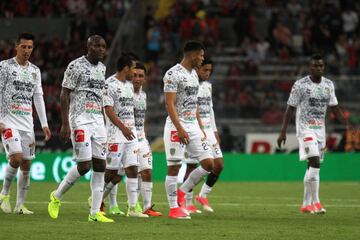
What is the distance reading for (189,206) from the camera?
17953 mm

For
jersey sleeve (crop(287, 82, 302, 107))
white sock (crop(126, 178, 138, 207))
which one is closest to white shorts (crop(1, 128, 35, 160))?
white sock (crop(126, 178, 138, 207))

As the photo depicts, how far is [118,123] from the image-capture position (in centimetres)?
1506

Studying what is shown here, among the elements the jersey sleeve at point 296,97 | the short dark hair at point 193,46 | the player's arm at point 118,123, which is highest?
the short dark hair at point 193,46

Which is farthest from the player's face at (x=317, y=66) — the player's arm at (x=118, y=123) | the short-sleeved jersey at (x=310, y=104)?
the player's arm at (x=118, y=123)

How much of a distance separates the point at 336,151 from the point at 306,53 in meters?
6.18

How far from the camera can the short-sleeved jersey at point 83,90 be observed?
580 inches

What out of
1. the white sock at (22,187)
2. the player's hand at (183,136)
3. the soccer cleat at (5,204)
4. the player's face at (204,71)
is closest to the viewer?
the player's hand at (183,136)

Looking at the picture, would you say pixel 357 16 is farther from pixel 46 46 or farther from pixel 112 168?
pixel 112 168

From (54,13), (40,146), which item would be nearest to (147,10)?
(54,13)

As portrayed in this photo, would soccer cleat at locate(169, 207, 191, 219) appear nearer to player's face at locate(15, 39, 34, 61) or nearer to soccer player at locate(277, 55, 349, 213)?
soccer player at locate(277, 55, 349, 213)

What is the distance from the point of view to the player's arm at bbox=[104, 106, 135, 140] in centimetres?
1491

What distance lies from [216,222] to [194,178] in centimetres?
188

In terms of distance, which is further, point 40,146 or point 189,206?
point 40,146

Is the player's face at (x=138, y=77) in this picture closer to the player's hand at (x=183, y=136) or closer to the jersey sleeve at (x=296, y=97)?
the player's hand at (x=183, y=136)
